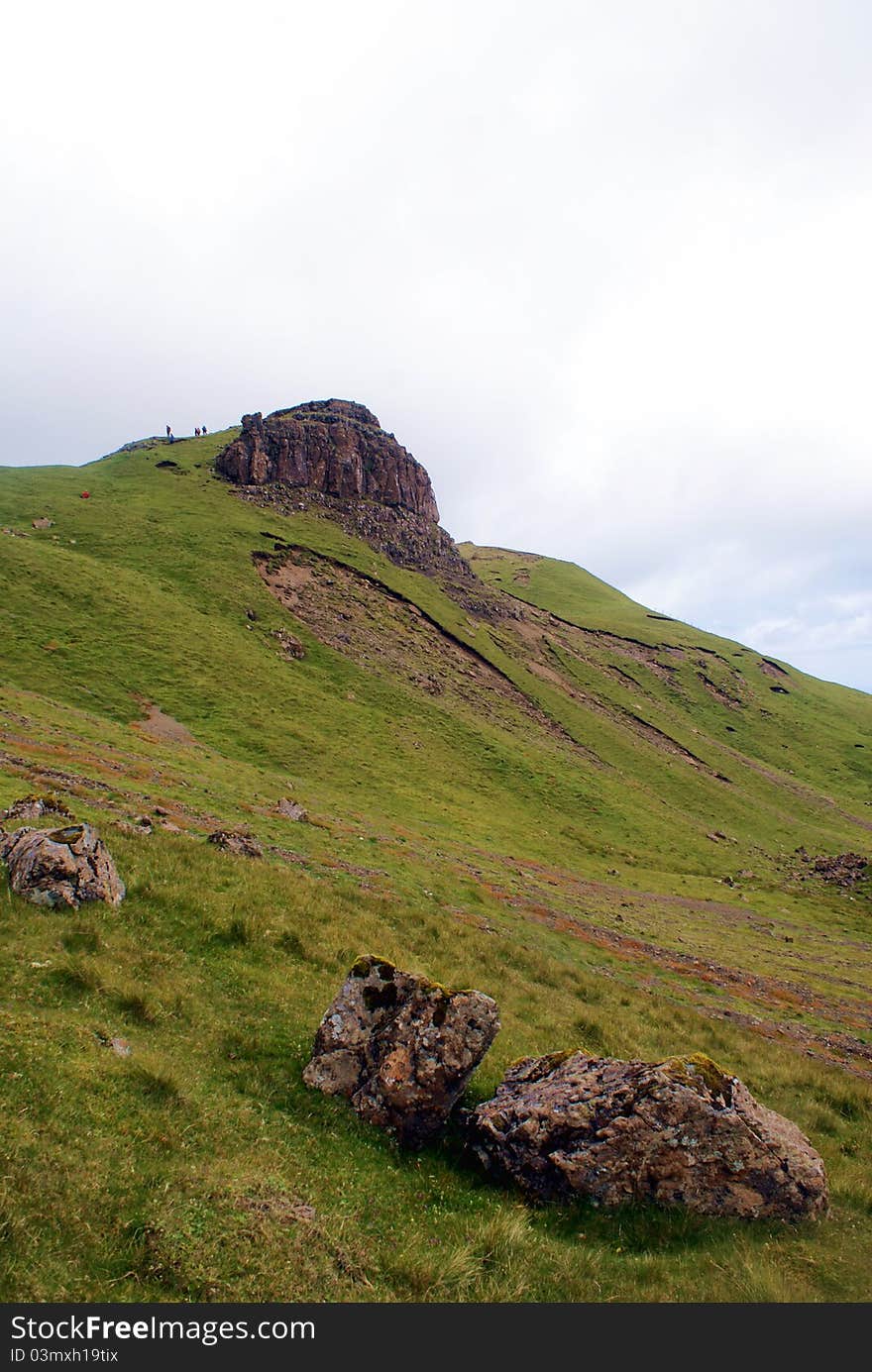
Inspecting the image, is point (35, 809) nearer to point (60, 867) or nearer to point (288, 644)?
point (60, 867)

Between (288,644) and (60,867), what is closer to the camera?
(60,867)

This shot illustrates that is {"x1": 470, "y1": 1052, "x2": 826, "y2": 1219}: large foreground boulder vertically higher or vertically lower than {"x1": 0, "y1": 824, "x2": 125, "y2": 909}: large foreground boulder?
lower

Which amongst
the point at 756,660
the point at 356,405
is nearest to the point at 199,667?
the point at 356,405

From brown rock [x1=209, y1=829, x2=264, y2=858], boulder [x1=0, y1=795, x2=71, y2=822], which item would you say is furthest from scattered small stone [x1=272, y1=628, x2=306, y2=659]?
boulder [x1=0, y1=795, x2=71, y2=822]

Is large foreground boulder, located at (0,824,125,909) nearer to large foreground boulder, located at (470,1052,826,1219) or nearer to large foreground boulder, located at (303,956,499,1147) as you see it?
large foreground boulder, located at (303,956,499,1147)

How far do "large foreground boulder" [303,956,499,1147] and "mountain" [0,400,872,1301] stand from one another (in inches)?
20.8

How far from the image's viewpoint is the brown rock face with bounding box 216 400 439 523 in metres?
117

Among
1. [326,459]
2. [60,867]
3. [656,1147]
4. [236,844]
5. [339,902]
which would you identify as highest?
[326,459]

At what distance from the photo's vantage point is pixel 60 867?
1444 cm

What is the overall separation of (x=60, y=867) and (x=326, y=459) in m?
119

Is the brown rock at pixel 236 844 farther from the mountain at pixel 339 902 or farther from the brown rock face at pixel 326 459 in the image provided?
the brown rock face at pixel 326 459

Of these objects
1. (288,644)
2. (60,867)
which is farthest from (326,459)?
(60,867)
